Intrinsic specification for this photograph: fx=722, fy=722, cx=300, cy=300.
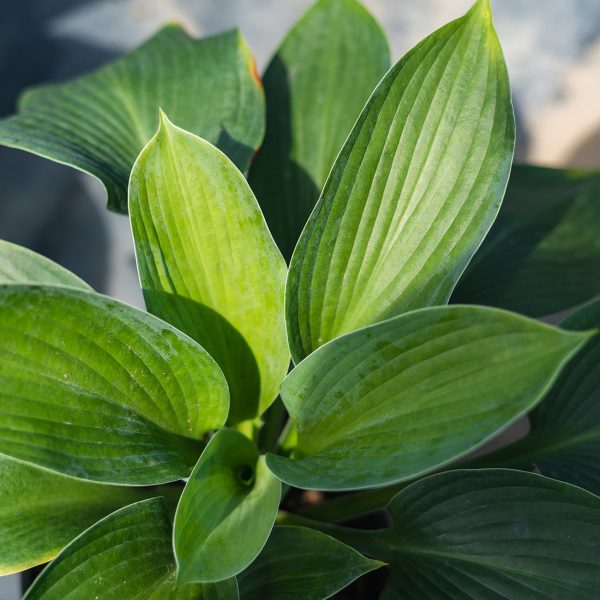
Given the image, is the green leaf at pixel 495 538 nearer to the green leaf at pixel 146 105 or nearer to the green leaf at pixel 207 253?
the green leaf at pixel 207 253

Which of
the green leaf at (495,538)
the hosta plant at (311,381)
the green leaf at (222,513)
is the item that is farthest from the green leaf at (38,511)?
the green leaf at (495,538)

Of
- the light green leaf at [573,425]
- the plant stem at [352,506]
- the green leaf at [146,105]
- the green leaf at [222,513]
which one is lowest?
the plant stem at [352,506]

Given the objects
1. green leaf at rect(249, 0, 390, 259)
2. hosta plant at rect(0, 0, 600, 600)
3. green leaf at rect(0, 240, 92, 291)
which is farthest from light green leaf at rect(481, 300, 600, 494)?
green leaf at rect(0, 240, 92, 291)

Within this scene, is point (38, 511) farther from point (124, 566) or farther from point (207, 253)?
point (207, 253)

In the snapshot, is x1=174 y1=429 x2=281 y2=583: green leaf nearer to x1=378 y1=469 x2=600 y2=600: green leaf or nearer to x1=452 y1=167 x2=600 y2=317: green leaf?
x1=378 y1=469 x2=600 y2=600: green leaf

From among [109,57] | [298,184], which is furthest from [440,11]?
[298,184]

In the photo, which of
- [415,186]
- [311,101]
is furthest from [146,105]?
[415,186]
